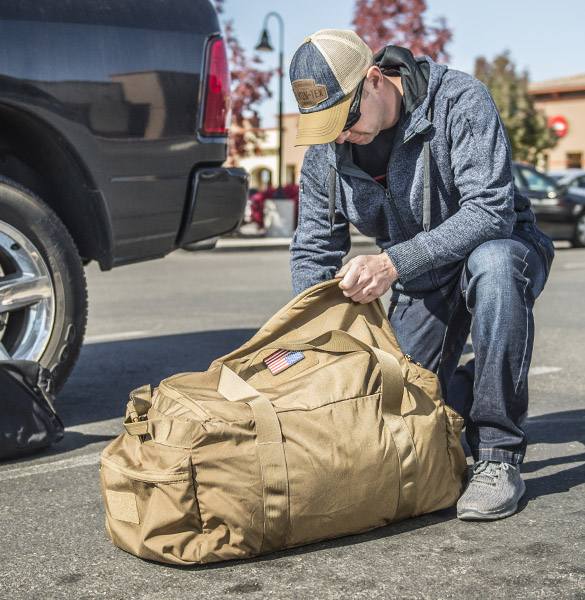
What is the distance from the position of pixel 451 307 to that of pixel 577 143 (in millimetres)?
49698

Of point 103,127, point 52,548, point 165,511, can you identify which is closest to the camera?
point 165,511

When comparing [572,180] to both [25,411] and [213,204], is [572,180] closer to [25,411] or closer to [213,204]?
[213,204]

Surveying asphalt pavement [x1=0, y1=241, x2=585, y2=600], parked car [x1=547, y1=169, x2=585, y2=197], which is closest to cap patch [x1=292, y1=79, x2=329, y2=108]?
asphalt pavement [x1=0, y1=241, x2=585, y2=600]

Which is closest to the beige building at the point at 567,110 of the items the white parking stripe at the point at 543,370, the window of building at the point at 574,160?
the window of building at the point at 574,160

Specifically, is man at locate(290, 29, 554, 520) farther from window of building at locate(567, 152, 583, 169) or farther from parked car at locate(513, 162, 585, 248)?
window of building at locate(567, 152, 583, 169)

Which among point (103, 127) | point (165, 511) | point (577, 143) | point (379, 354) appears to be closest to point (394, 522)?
point (379, 354)

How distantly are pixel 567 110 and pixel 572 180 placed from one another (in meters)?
34.6

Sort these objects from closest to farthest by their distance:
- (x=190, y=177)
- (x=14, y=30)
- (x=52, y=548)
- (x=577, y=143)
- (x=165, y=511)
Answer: (x=165, y=511) → (x=52, y=548) → (x=14, y=30) → (x=190, y=177) → (x=577, y=143)

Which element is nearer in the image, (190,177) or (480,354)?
(480,354)

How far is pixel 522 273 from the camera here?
3006 millimetres

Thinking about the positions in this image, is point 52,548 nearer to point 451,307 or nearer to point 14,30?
point 451,307

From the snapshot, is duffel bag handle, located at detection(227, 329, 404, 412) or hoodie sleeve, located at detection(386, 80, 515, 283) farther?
hoodie sleeve, located at detection(386, 80, 515, 283)

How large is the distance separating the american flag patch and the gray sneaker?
57 cm

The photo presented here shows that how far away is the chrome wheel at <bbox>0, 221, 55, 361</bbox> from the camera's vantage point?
13.0ft
